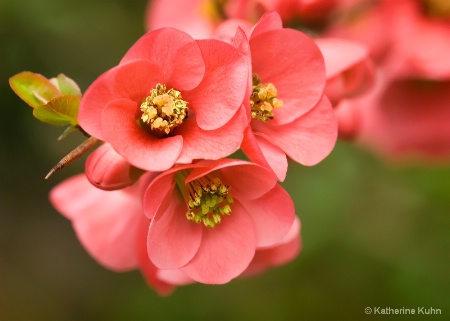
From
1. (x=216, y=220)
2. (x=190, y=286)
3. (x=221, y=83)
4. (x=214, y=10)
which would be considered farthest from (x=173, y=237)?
(x=190, y=286)

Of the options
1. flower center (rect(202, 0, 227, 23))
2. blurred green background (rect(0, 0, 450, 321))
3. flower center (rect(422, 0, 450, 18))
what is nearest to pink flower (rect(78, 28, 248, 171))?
flower center (rect(202, 0, 227, 23))

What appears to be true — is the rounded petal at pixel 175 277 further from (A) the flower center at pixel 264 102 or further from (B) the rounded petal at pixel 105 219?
(A) the flower center at pixel 264 102

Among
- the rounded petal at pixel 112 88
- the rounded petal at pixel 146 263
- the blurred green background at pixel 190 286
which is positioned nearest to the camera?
the rounded petal at pixel 112 88

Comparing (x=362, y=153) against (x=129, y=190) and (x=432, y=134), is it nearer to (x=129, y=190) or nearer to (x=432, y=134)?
(x=432, y=134)

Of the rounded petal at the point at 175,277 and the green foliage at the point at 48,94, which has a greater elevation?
the green foliage at the point at 48,94

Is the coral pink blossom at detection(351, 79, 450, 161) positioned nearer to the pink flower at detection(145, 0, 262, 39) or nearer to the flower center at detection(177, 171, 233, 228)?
the pink flower at detection(145, 0, 262, 39)

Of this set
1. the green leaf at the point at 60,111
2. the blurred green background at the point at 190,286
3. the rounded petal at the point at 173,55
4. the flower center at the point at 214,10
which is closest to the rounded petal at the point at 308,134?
the rounded petal at the point at 173,55

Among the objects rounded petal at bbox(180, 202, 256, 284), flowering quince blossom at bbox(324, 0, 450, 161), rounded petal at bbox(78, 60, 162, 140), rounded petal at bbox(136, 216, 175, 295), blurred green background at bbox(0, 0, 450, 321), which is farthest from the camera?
blurred green background at bbox(0, 0, 450, 321)

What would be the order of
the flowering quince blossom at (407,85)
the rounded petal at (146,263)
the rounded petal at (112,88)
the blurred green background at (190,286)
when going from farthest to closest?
the blurred green background at (190,286), the flowering quince blossom at (407,85), the rounded petal at (146,263), the rounded petal at (112,88)
